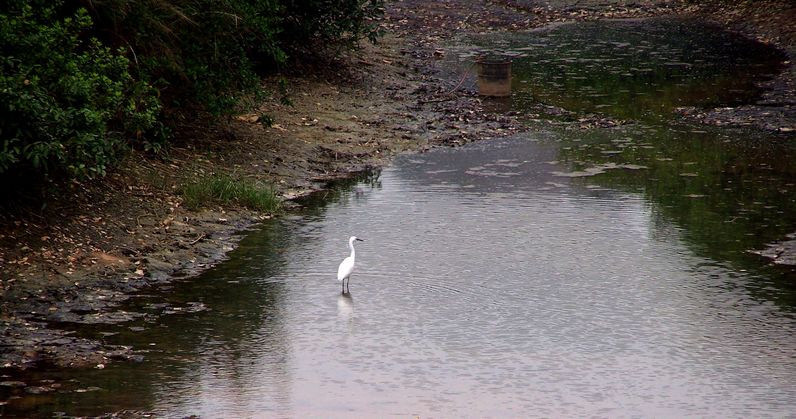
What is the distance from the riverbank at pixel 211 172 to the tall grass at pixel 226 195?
166 millimetres

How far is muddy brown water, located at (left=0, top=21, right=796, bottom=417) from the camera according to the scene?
30.7 ft

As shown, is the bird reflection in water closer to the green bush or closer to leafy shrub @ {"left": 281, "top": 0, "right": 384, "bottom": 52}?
the green bush

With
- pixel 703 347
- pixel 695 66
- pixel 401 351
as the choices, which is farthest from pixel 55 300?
pixel 695 66

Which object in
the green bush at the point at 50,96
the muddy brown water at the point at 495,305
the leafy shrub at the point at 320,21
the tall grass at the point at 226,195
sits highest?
the leafy shrub at the point at 320,21

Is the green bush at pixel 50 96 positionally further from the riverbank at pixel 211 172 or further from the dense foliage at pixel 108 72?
the riverbank at pixel 211 172

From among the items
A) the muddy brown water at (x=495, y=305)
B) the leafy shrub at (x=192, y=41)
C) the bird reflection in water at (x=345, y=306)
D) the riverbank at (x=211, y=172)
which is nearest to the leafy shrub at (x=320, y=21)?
the riverbank at (x=211, y=172)

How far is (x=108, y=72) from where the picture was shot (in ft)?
46.6

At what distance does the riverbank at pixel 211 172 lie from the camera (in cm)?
1119

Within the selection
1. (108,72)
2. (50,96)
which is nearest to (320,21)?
(108,72)

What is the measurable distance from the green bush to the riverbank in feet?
2.81

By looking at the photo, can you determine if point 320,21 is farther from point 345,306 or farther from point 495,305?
point 495,305

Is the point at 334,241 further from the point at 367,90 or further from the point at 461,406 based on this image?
the point at 367,90

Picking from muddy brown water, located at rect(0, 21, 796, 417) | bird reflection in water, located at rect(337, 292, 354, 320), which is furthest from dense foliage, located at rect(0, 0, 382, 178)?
bird reflection in water, located at rect(337, 292, 354, 320)

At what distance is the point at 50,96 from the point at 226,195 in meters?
3.68
